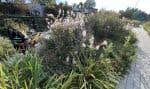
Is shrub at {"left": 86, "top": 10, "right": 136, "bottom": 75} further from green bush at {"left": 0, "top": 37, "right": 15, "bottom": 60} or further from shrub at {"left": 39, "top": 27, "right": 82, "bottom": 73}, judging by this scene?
shrub at {"left": 39, "top": 27, "right": 82, "bottom": 73}

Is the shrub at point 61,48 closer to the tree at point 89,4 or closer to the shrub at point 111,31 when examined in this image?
the shrub at point 111,31

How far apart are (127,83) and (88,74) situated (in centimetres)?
154

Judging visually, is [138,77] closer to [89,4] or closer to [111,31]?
[111,31]

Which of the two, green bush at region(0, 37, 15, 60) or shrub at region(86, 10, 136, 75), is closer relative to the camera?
green bush at region(0, 37, 15, 60)

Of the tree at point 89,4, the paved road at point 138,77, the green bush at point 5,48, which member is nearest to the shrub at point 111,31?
the paved road at point 138,77

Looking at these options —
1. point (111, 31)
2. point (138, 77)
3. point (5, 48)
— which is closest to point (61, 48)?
point (5, 48)

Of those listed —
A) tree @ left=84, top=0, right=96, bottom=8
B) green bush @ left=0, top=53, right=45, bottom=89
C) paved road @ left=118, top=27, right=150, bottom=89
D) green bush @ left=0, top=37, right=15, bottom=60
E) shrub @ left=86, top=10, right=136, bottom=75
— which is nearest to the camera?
green bush @ left=0, top=53, right=45, bottom=89

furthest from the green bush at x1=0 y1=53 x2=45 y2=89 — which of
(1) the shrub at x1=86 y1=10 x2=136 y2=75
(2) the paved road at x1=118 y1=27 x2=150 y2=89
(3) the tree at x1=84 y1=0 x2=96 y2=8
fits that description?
(3) the tree at x1=84 y1=0 x2=96 y2=8

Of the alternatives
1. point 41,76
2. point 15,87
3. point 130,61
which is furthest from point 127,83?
point 15,87

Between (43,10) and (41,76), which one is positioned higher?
(41,76)

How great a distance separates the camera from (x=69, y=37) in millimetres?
6176

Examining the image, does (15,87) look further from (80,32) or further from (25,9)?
(25,9)

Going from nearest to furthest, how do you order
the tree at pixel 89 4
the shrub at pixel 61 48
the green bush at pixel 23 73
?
1. the green bush at pixel 23 73
2. the shrub at pixel 61 48
3. the tree at pixel 89 4

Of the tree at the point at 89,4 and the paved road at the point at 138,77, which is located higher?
the paved road at the point at 138,77
